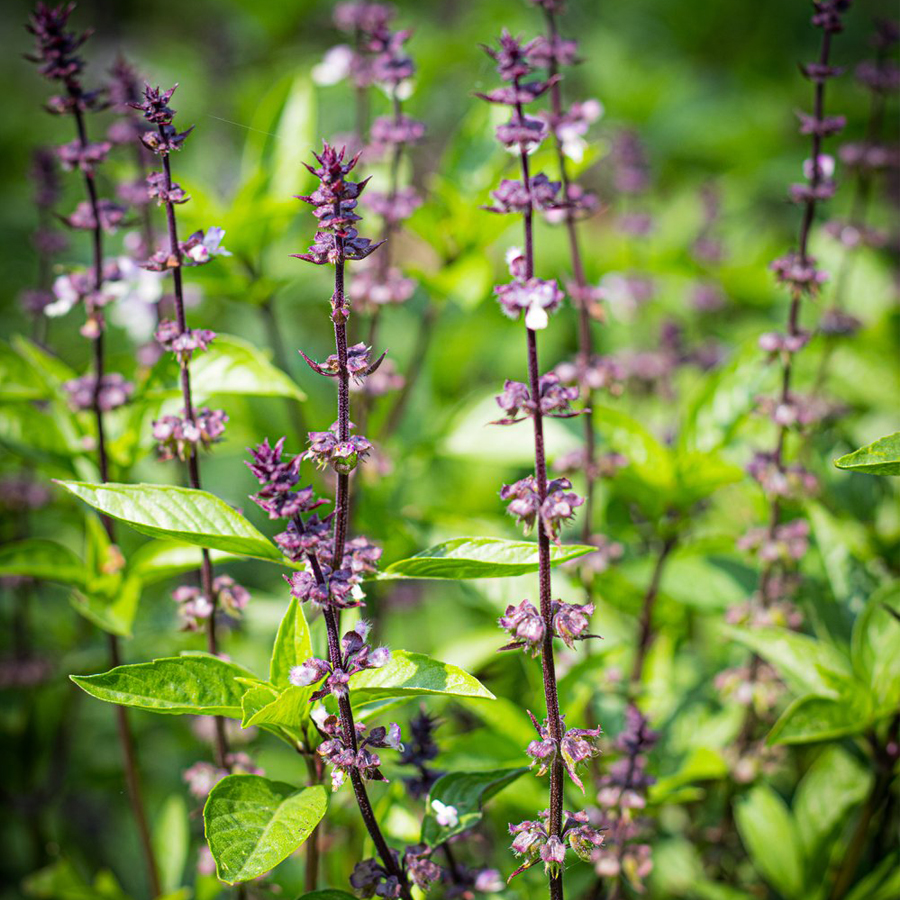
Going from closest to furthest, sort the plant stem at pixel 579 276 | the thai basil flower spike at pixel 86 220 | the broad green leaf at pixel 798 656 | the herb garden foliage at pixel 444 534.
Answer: the herb garden foliage at pixel 444 534 < the thai basil flower spike at pixel 86 220 < the broad green leaf at pixel 798 656 < the plant stem at pixel 579 276

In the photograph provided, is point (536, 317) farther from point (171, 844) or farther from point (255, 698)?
point (171, 844)

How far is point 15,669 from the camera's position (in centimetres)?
271

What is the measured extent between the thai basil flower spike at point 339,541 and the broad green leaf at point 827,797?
1.24 metres

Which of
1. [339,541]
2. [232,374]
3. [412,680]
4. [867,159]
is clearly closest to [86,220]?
[232,374]

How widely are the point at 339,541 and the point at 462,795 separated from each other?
0.54 m

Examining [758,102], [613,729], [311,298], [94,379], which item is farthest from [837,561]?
[758,102]

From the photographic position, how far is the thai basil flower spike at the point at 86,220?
68.2 inches

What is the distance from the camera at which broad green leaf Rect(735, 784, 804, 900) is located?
7.06 ft

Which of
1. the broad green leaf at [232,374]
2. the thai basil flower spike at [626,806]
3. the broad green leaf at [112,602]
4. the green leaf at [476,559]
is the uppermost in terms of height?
the broad green leaf at [232,374]

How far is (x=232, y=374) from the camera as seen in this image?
6.26 feet

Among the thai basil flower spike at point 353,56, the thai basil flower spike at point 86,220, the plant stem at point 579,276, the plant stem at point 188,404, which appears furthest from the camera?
the thai basil flower spike at point 353,56

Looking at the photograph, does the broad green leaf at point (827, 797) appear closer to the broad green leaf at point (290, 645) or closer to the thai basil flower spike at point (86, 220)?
the broad green leaf at point (290, 645)

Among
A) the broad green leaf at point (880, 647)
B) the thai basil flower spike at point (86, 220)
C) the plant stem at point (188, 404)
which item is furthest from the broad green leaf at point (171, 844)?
the broad green leaf at point (880, 647)

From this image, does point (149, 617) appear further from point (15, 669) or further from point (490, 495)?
point (490, 495)
